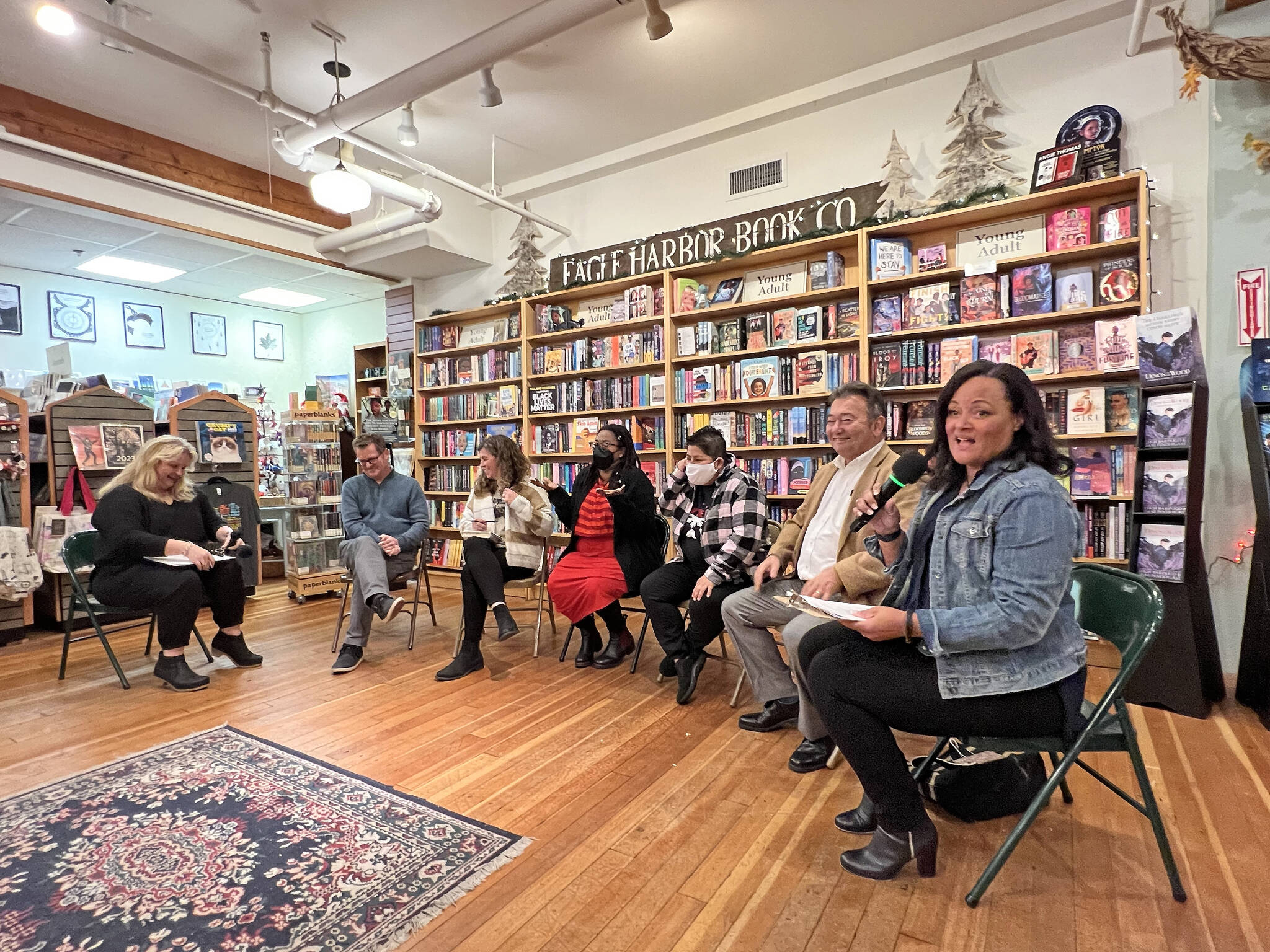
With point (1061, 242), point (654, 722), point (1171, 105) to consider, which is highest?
point (1171, 105)

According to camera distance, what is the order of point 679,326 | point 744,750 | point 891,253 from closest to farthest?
point 744,750, point 891,253, point 679,326

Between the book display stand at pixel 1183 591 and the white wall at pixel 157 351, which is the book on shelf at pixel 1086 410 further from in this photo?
the white wall at pixel 157 351

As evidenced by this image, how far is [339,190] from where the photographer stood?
380 centimetres

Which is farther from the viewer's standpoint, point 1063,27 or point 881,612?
point 1063,27

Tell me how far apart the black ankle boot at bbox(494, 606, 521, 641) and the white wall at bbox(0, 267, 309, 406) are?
663cm

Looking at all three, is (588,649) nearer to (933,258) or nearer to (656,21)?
(933,258)

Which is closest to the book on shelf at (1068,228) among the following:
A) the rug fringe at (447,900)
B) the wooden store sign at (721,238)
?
the wooden store sign at (721,238)

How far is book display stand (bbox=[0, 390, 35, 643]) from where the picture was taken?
434 centimetres

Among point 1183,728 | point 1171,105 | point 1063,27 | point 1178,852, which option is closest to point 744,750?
point 1178,852

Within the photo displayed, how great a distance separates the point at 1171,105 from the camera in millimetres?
3500

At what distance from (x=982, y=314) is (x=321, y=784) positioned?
13.0 feet

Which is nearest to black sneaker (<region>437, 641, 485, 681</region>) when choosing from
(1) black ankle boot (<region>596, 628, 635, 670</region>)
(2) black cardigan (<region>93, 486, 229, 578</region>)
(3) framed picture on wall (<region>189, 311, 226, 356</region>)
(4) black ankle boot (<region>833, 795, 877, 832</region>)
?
(1) black ankle boot (<region>596, 628, 635, 670</region>)

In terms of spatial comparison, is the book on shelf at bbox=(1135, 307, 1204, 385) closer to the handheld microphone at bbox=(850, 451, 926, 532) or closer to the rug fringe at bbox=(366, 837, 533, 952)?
the handheld microphone at bbox=(850, 451, 926, 532)

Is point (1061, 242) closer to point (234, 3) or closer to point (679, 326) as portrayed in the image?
point (679, 326)
